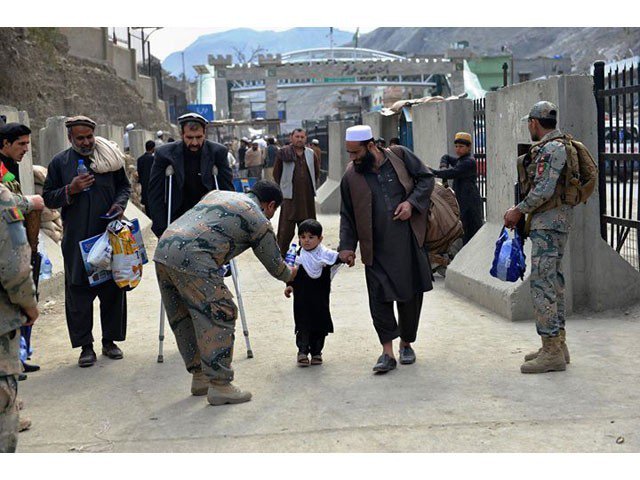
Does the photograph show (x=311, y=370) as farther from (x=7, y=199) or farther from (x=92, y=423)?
(x=7, y=199)

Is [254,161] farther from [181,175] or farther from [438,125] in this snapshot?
[181,175]

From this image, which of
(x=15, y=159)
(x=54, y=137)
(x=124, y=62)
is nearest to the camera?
(x=15, y=159)

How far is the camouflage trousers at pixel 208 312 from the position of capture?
601 centimetres

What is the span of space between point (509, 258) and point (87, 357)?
10.7 feet

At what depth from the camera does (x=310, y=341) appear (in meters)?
7.31

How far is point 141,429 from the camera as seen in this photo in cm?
576

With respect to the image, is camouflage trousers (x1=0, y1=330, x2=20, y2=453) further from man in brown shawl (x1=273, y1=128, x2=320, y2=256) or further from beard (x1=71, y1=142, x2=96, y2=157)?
man in brown shawl (x1=273, y1=128, x2=320, y2=256)

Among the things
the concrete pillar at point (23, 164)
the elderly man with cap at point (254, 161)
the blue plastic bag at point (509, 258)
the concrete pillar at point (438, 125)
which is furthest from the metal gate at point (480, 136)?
the elderly man with cap at point (254, 161)

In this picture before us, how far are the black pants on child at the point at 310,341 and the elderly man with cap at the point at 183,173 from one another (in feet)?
4.40

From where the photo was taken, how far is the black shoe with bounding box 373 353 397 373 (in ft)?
22.7

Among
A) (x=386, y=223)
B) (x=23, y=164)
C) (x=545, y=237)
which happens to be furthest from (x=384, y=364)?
(x=23, y=164)

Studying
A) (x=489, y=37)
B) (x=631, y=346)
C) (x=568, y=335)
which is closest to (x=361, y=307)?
(x=568, y=335)

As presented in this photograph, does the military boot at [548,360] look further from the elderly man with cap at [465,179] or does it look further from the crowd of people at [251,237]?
the elderly man with cap at [465,179]

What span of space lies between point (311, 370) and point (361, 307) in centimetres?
263
